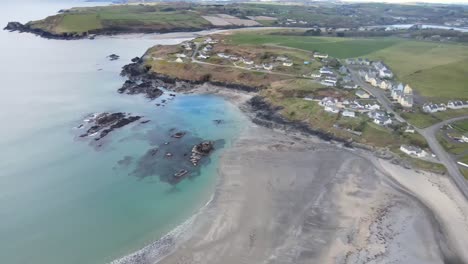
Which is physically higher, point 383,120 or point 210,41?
point 210,41

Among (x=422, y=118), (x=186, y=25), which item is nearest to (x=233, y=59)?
(x=422, y=118)

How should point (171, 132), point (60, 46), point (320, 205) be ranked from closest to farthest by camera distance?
point (320, 205), point (171, 132), point (60, 46)

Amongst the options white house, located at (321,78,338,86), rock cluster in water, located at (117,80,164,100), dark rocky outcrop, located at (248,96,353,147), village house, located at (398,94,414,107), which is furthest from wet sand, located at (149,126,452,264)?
rock cluster in water, located at (117,80,164,100)

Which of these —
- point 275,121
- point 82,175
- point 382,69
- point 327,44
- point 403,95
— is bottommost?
point 82,175

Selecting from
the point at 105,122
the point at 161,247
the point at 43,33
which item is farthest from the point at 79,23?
the point at 161,247

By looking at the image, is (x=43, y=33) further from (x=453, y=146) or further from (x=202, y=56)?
(x=453, y=146)

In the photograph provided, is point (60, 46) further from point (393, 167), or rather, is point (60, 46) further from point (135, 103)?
point (393, 167)
